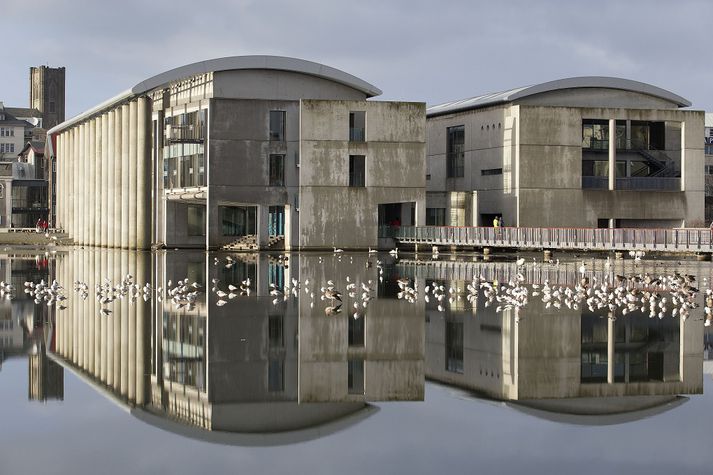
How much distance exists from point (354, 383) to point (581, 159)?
6243cm

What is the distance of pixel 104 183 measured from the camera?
278ft

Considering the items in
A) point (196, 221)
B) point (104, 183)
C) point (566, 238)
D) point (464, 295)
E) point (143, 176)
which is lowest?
point (464, 295)

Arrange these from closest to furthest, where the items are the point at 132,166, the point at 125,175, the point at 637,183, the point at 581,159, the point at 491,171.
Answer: the point at 581,159
the point at 637,183
the point at 491,171
the point at 132,166
the point at 125,175

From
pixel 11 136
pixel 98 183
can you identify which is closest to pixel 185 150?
pixel 98 183

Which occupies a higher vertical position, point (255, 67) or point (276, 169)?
point (255, 67)

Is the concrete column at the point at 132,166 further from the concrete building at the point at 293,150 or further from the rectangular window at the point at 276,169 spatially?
the rectangular window at the point at 276,169

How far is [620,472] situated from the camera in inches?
383

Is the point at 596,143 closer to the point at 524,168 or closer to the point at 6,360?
the point at 524,168

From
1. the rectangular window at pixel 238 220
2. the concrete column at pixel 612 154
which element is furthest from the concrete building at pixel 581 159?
the rectangular window at pixel 238 220

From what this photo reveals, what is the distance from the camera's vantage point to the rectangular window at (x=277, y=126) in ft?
228

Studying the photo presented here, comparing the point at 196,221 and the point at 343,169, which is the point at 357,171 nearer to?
the point at 343,169

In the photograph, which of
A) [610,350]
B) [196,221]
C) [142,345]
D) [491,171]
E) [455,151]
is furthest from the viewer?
[455,151]

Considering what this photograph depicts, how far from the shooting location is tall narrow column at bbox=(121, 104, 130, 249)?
78.1 m

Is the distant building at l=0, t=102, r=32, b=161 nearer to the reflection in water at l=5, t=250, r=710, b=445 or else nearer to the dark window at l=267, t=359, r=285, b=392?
the reflection in water at l=5, t=250, r=710, b=445
